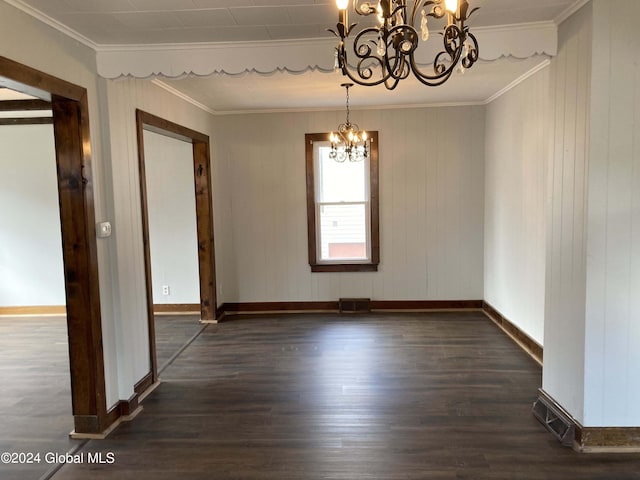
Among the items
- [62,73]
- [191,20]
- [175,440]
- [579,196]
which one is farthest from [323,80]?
[175,440]

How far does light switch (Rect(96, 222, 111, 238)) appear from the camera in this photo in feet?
9.41

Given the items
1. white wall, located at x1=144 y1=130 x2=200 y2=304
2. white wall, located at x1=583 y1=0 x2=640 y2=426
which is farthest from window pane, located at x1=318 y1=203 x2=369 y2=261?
white wall, located at x1=583 y1=0 x2=640 y2=426

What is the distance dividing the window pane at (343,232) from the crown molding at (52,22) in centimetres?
343

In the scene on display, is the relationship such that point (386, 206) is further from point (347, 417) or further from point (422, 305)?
point (347, 417)

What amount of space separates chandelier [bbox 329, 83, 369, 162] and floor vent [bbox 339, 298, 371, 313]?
1.79m

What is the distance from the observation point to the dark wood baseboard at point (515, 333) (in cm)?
400

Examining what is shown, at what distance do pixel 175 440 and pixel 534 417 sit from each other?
2340mm

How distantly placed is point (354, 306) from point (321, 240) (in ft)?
3.13

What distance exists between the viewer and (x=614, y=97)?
2.39 meters

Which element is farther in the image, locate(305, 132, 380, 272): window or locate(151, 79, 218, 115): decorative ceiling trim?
locate(305, 132, 380, 272): window

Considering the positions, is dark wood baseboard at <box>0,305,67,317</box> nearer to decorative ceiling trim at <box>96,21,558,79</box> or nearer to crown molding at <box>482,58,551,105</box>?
decorative ceiling trim at <box>96,21,558,79</box>

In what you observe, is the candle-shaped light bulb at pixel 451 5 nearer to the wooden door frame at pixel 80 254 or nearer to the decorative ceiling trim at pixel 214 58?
the decorative ceiling trim at pixel 214 58

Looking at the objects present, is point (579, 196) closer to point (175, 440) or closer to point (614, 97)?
point (614, 97)

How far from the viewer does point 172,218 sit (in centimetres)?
581
